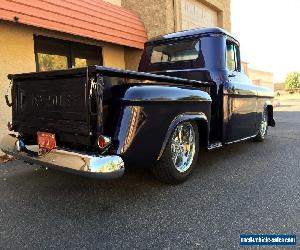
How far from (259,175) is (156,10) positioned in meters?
6.77

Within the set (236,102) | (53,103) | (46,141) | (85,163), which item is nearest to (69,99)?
(53,103)

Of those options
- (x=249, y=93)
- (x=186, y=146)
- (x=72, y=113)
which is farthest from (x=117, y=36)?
(x=72, y=113)

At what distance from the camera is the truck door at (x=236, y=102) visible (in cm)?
474

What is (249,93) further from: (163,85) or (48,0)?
(48,0)

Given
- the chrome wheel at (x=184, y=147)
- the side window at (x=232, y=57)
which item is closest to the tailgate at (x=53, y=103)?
the chrome wheel at (x=184, y=147)

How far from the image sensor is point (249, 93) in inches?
215

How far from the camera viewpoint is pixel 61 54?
766 centimetres

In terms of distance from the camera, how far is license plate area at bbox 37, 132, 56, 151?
327 centimetres

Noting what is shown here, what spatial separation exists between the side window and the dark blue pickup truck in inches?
1.4

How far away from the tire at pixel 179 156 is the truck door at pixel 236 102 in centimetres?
78

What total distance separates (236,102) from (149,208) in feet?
8.09

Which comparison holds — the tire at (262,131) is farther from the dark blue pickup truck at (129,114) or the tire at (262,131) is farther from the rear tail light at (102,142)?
the rear tail light at (102,142)

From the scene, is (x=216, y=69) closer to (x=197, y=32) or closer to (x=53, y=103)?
(x=197, y=32)

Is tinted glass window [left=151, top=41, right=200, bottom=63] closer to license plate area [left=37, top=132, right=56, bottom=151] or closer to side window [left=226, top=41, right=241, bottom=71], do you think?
side window [left=226, top=41, right=241, bottom=71]
